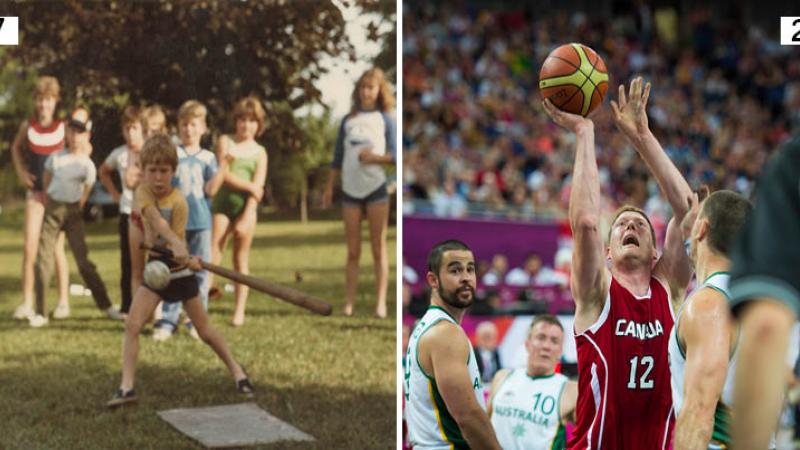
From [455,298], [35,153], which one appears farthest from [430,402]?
[35,153]

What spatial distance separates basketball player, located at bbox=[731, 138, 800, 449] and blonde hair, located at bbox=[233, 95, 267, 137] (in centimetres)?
711

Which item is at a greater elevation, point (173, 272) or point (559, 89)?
point (559, 89)

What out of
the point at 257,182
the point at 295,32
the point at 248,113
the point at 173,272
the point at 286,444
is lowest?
the point at 286,444

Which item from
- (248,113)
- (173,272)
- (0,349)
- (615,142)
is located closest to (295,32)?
(248,113)

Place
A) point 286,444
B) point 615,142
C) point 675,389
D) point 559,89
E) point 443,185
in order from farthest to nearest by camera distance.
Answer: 1. point 615,142
2. point 443,185
3. point 286,444
4. point 559,89
5. point 675,389

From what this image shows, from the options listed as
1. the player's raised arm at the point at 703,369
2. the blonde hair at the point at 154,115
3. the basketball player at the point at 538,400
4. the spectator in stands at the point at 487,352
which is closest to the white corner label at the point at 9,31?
the blonde hair at the point at 154,115

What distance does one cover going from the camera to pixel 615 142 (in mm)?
20094

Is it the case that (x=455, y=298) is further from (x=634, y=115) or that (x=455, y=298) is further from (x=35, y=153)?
(x=35, y=153)

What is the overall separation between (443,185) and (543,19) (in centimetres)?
785

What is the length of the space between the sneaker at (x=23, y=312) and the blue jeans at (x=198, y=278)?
3.21 feet

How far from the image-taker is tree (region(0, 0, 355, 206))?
8.70m

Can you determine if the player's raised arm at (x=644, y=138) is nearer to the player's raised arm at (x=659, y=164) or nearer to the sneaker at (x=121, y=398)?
the player's raised arm at (x=659, y=164)

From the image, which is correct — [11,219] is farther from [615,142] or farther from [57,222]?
[615,142]

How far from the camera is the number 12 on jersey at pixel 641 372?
5523mm
